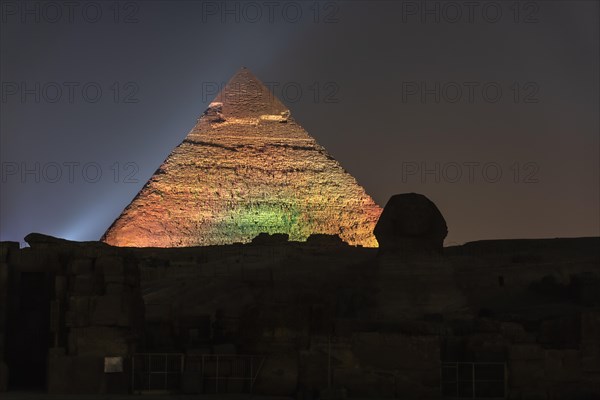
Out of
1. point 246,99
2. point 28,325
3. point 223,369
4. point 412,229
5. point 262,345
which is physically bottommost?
point 223,369

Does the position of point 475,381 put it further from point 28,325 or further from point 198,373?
point 28,325

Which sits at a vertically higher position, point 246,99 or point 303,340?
point 246,99

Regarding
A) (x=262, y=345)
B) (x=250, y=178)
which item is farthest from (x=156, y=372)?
(x=250, y=178)

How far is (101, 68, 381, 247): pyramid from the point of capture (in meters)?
124

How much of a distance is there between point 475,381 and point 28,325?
24.3 ft

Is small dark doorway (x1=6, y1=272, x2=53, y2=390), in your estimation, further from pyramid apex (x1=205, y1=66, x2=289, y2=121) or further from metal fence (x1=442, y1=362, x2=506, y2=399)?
pyramid apex (x1=205, y1=66, x2=289, y2=121)

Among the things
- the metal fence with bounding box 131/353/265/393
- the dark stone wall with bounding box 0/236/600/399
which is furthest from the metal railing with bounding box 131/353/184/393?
the dark stone wall with bounding box 0/236/600/399

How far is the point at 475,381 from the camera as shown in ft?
67.5

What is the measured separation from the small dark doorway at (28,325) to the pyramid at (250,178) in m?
99.6

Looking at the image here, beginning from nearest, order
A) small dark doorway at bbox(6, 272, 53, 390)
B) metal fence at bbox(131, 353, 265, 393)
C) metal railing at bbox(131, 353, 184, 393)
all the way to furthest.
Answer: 1. metal fence at bbox(131, 353, 265, 393)
2. metal railing at bbox(131, 353, 184, 393)
3. small dark doorway at bbox(6, 272, 53, 390)

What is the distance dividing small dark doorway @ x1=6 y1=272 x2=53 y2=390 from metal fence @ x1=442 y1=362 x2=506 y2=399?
6477 mm

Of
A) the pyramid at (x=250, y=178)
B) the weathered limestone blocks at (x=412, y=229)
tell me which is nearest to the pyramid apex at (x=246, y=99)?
the pyramid at (x=250, y=178)

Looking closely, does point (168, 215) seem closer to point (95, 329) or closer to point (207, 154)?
point (207, 154)

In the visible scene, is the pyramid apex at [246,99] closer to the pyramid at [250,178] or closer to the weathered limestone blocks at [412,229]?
the pyramid at [250,178]
